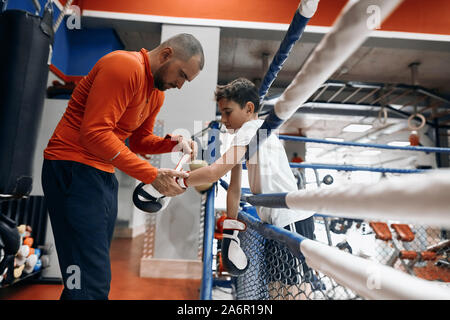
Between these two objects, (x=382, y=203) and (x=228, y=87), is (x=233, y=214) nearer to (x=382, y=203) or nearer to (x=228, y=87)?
(x=228, y=87)

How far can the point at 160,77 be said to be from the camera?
3.74ft

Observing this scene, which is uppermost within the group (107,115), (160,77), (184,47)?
(184,47)

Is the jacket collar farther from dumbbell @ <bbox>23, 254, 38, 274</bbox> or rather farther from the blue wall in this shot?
dumbbell @ <bbox>23, 254, 38, 274</bbox>

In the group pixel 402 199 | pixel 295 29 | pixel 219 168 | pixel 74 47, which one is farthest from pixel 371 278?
pixel 74 47

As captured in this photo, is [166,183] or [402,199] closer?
[402,199]

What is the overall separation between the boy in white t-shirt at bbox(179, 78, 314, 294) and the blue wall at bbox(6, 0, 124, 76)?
1073mm

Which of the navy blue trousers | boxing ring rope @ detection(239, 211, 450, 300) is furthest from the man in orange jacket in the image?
boxing ring rope @ detection(239, 211, 450, 300)

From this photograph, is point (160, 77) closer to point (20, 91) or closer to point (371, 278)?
point (20, 91)

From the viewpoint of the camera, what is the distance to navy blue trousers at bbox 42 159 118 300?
930 millimetres

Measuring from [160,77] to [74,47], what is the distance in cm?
138

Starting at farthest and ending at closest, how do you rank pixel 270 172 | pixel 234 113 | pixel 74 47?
1. pixel 74 47
2. pixel 234 113
3. pixel 270 172

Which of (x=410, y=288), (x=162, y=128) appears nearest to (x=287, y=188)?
(x=410, y=288)

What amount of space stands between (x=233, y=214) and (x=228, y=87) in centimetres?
63

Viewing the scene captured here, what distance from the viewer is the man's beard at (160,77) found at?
3.67 feet
